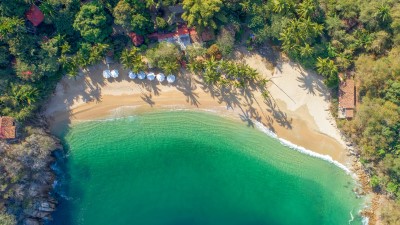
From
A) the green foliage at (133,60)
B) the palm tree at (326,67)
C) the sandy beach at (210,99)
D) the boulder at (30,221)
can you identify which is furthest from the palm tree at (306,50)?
the boulder at (30,221)

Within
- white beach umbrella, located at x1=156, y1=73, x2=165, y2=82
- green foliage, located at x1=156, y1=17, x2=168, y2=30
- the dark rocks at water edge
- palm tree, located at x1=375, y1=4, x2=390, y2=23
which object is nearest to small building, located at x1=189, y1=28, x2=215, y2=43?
green foliage, located at x1=156, y1=17, x2=168, y2=30

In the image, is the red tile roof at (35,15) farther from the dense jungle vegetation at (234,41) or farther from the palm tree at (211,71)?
the palm tree at (211,71)

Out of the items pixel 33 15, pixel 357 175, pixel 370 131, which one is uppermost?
pixel 33 15

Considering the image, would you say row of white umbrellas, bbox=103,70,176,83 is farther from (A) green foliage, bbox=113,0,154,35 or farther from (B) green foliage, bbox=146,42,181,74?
(A) green foliage, bbox=113,0,154,35

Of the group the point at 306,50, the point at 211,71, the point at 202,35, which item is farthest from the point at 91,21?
the point at 306,50

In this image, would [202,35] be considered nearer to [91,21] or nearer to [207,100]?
[207,100]

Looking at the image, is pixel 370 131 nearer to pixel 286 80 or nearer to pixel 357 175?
pixel 357 175

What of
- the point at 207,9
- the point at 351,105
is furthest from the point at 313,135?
the point at 207,9

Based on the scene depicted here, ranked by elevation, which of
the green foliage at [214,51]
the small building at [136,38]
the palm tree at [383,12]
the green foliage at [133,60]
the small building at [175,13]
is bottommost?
the green foliage at [133,60]
